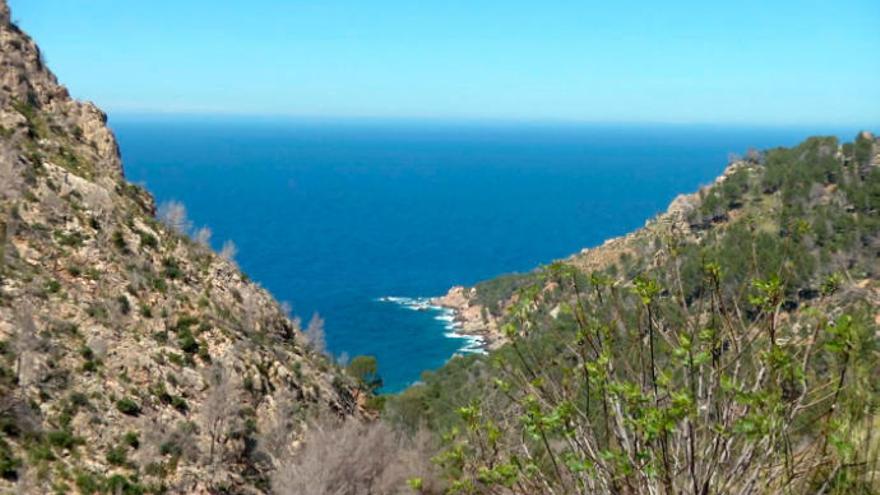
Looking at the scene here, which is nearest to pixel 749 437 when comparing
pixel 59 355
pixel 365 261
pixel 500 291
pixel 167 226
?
pixel 59 355

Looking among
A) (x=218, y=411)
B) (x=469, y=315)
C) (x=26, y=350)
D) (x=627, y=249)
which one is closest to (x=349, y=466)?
(x=218, y=411)

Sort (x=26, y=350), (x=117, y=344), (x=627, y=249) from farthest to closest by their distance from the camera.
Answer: (x=627, y=249) → (x=117, y=344) → (x=26, y=350)

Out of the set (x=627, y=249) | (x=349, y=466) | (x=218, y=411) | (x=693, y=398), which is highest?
(x=693, y=398)

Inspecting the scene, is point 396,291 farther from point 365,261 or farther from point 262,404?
point 262,404

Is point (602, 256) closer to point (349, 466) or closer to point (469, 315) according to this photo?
point (469, 315)

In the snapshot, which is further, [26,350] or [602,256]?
[602,256]

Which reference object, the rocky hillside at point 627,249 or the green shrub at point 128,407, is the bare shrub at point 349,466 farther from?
the rocky hillside at point 627,249

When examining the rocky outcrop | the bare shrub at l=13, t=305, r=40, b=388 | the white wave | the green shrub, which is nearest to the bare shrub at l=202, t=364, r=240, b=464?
the green shrub

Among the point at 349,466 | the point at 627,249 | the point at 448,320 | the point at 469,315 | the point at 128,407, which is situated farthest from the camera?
the point at 448,320
